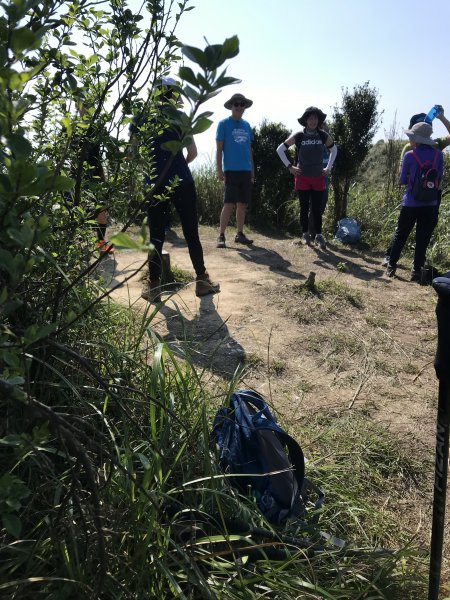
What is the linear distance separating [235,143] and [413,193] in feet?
7.86

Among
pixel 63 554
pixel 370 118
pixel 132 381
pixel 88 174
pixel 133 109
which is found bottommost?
pixel 63 554

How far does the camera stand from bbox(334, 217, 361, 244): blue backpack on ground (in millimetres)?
8109

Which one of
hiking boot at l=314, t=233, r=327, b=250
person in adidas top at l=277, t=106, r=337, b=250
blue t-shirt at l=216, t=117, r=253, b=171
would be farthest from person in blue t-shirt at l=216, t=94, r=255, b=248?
hiking boot at l=314, t=233, r=327, b=250

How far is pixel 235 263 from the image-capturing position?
6.43m

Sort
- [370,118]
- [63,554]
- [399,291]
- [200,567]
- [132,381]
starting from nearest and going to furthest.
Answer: [63,554], [200,567], [132,381], [399,291], [370,118]

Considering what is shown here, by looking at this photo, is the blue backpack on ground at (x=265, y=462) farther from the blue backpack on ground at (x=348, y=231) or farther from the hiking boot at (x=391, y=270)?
the blue backpack on ground at (x=348, y=231)

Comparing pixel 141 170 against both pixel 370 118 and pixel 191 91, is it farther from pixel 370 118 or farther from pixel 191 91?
pixel 370 118

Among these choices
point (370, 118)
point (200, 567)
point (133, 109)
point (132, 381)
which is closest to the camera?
point (200, 567)

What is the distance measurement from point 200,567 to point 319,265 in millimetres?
5260

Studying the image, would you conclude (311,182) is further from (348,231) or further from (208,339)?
(208,339)

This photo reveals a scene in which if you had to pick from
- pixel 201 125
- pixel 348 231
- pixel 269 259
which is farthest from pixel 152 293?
pixel 348 231

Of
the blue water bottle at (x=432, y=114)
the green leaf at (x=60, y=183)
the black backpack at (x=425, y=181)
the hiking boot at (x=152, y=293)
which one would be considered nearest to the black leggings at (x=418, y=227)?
the black backpack at (x=425, y=181)

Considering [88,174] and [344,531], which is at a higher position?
[88,174]

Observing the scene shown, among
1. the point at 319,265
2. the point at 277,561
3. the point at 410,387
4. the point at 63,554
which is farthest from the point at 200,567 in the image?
the point at 319,265
